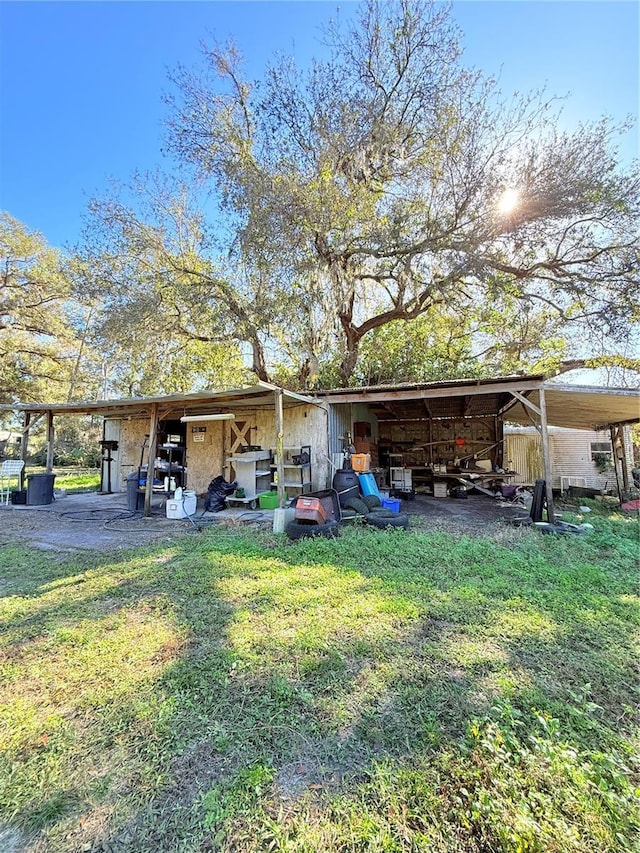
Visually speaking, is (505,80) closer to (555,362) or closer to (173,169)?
(555,362)

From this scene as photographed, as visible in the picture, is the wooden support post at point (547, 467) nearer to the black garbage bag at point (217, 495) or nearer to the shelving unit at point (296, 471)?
the shelving unit at point (296, 471)

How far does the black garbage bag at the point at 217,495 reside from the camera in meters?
7.94

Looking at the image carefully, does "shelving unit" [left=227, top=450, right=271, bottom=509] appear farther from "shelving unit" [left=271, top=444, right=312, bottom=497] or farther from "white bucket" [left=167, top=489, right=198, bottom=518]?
"white bucket" [left=167, top=489, right=198, bottom=518]

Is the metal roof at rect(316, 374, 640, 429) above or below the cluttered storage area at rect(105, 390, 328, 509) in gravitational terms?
above

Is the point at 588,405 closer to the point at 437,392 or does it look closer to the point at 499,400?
the point at 499,400

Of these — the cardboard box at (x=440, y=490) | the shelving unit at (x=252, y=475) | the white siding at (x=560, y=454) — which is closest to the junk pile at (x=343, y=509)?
the shelving unit at (x=252, y=475)

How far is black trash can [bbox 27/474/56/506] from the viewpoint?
29.4ft

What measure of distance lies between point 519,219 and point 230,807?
421 inches

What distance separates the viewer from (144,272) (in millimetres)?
10539

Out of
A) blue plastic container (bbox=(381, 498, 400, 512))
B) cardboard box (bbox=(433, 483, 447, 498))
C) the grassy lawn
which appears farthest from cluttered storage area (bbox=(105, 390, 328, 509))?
the grassy lawn

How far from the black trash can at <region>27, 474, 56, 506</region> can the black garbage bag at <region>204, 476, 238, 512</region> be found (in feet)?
13.7

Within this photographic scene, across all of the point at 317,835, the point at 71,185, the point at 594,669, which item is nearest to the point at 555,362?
the point at 594,669

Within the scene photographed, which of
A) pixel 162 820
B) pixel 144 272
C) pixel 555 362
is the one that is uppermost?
pixel 144 272

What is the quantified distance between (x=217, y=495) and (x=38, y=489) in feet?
15.0
